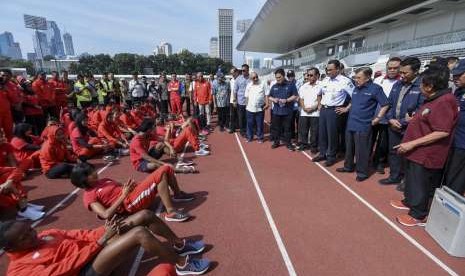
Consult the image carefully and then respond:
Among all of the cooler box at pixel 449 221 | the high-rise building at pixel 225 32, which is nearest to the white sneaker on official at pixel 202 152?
the cooler box at pixel 449 221

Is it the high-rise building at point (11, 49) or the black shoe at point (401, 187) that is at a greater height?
the high-rise building at point (11, 49)

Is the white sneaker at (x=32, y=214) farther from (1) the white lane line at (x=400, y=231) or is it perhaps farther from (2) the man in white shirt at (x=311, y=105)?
(2) the man in white shirt at (x=311, y=105)

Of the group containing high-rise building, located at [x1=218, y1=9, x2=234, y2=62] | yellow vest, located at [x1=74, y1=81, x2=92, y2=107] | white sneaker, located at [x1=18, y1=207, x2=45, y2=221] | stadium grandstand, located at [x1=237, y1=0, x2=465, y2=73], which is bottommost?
white sneaker, located at [x1=18, y1=207, x2=45, y2=221]

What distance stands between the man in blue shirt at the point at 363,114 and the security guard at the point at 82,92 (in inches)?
334

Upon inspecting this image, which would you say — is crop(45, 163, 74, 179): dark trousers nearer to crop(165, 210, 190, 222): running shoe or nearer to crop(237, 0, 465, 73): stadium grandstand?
crop(165, 210, 190, 222): running shoe

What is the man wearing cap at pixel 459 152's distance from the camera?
10.6ft

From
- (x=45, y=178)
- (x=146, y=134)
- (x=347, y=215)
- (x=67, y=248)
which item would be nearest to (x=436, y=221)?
(x=347, y=215)

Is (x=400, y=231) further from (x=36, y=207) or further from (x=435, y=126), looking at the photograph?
(x=36, y=207)

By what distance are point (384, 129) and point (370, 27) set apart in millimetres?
28188

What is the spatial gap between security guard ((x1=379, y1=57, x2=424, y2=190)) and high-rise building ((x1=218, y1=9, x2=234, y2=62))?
299 ft

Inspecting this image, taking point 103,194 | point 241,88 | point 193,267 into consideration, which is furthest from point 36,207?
point 241,88

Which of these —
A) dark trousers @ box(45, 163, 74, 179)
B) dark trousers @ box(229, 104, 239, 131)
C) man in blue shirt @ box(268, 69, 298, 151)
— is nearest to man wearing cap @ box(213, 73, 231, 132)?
dark trousers @ box(229, 104, 239, 131)

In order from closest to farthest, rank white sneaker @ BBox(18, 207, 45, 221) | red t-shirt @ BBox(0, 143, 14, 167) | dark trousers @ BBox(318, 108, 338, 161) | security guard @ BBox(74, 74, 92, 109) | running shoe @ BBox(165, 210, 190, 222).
Result: running shoe @ BBox(165, 210, 190, 222), white sneaker @ BBox(18, 207, 45, 221), red t-shirt @ BBox(0, 143, 14, 167), dark trousers @ BBox(318, 108, 338, 161), security guard @ BBox(74, 74, 92, 109)

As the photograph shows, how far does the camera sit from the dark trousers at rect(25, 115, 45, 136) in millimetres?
7382
